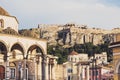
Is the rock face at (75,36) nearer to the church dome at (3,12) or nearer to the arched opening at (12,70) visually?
the church dome at (3,12)

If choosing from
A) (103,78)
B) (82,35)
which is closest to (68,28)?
(82,35)

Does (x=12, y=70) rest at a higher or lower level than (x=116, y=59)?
higher

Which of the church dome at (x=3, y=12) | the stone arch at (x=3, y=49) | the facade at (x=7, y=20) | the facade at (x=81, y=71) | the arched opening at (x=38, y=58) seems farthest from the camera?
the facade at (x=81, y=71)

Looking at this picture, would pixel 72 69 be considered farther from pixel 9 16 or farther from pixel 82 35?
pixel 82 35

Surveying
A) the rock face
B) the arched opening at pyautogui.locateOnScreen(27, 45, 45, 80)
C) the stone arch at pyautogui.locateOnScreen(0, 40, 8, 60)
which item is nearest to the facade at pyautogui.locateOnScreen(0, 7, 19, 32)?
the arched opening at pyautogui.locateOnScreen(27, 45, 45, 80)

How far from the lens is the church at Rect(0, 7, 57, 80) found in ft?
123

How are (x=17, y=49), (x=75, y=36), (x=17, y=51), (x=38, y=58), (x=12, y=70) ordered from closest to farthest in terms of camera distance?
(x=17, y=49) → (x=17, y=51) → (x=12, y=70) → (x=38, y=58) → (x=75, y=36)

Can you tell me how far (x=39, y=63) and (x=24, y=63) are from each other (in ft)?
13.0

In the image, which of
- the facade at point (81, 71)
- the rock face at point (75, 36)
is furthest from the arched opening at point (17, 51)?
the rock face at point (75, 36)

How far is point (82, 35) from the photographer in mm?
192750

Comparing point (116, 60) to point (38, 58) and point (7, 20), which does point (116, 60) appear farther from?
point (7, 20)

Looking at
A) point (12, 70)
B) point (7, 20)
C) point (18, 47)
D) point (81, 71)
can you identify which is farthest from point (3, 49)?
point (81, 71)

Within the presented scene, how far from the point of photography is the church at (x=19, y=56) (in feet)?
123

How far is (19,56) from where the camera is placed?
4262 centimetres
